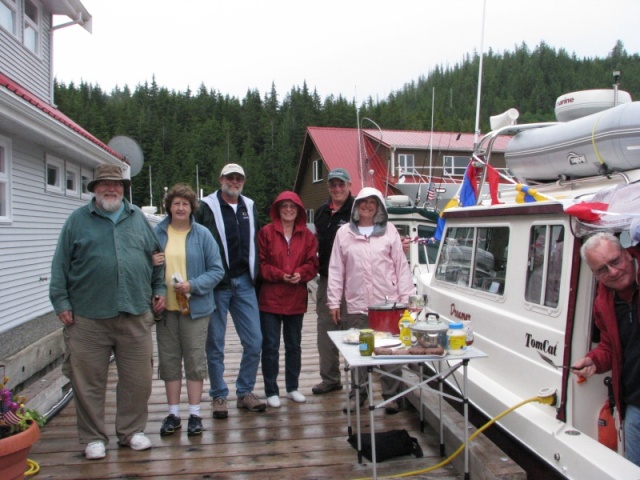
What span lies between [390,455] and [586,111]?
3.08 metres

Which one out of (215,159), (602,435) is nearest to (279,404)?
(602,435)

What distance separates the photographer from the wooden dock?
3.59 metres

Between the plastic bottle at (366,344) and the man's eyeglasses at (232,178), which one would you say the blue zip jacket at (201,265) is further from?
the plastic bottle at (366,344)

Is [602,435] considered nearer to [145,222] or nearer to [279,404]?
[279,404]

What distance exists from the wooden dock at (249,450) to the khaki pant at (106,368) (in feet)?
0.67

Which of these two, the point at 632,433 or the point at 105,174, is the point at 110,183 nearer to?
the point at 105,174

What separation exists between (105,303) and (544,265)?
2.79m

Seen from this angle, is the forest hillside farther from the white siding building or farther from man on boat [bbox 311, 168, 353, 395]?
man on boat [bbox 311, 168, 353, 395]

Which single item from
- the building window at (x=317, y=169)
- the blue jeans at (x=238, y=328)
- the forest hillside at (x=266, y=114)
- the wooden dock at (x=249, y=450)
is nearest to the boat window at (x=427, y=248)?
the wooden dock at (x=249, y=450)

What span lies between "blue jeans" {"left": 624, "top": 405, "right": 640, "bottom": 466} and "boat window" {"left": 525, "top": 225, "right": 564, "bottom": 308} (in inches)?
31.2

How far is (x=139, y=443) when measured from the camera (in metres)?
3.89

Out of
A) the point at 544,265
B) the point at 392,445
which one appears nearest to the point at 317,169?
the point at 392,445

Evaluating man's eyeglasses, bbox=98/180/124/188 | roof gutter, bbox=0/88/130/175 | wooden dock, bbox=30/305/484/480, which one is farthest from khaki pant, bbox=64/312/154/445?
A: roof gutter, bbox=0/88/130/175

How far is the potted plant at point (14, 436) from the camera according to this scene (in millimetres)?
2875
